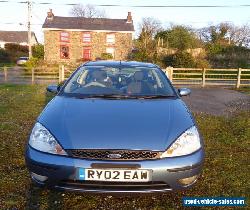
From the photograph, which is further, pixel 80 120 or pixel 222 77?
pixel 222 77

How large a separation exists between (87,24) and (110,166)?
3904 centimetres

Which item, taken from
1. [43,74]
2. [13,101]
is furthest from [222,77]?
[13,101]

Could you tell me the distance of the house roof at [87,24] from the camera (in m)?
39.4

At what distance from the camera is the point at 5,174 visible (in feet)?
13.7

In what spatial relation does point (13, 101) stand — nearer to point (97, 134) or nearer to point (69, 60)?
point (97, 134)

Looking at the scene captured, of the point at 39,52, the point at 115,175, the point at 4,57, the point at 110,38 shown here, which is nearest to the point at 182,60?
the point at 110,38

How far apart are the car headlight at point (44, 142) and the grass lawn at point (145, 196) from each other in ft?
1.95

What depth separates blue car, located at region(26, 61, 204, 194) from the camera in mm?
3045

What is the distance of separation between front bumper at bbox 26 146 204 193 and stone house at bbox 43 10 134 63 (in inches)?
1448

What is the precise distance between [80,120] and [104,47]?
3751 cm

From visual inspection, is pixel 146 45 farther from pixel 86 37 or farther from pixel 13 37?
pixel 13 37

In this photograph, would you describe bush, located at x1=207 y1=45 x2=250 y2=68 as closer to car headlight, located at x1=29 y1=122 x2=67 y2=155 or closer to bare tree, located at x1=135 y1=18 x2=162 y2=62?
bare tree, located at x1=135 y1=18 x2=162 y2=62

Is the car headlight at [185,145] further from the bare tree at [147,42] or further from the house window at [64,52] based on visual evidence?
the house window at [64,52]

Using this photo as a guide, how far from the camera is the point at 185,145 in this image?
3.29 m
